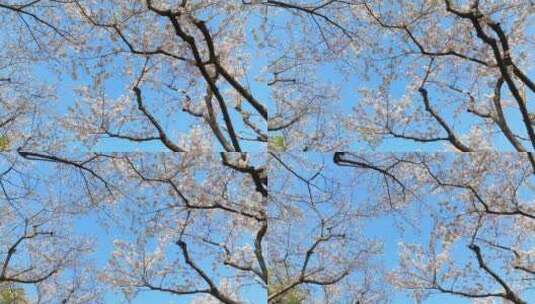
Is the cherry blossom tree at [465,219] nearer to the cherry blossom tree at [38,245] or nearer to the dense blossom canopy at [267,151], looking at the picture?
the dense blossom canopy at [267,151]

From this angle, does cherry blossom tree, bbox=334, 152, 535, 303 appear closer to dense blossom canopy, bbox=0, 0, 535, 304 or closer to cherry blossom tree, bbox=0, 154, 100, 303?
dense blossom canopy, bbox=0, 0, 535, 304

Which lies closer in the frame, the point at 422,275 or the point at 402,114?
the point at 422,275

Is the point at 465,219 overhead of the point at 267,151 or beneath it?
beneath

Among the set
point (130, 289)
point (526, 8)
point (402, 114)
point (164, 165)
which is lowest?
point (130, 289)

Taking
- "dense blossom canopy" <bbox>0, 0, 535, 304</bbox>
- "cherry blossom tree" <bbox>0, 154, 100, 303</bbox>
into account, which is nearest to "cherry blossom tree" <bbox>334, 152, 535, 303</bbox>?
"dense blossom canopy" <bbox>0, 0, 535, 304</bbox>

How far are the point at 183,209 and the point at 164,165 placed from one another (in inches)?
8.0

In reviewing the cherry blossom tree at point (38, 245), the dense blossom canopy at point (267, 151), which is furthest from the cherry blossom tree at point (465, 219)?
the cherry blossom tree at point (38, 245)

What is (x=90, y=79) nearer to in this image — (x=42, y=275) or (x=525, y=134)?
(x=42, y=275)

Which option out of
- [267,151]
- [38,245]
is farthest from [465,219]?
[38,245]

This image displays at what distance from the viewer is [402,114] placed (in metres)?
2.90

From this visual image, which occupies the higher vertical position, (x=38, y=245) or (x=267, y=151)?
(x=267, y=151)

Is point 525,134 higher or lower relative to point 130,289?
higher

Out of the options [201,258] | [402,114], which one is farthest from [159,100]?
[402,114]

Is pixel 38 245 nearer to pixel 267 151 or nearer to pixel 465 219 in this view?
pixel 267 151
